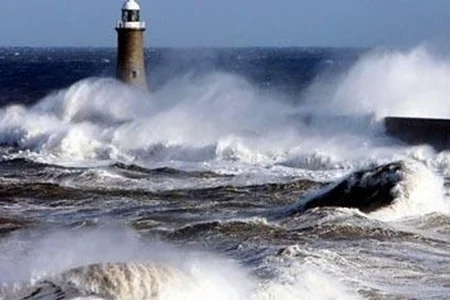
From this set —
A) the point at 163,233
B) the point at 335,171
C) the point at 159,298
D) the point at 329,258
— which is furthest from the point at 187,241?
the point at 335,171

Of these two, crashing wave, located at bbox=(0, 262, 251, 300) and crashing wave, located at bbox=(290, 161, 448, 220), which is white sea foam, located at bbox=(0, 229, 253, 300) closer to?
crashing wave, located at bbox=(0, 262, 251, 300)

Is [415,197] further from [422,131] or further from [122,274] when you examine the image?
[422,131]

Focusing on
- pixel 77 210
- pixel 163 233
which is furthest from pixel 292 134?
pixel 163 233

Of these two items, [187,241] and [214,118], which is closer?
[187,241]

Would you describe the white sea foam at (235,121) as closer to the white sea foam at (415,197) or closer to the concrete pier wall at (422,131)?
the concrete pier wall at (422,131)

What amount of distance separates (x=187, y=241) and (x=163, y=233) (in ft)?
2.67

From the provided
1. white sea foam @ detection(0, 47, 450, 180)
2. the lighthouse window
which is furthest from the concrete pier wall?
the lighthouse window

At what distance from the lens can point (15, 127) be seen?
3231cm

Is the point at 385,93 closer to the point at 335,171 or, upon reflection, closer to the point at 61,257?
the point at 335,171

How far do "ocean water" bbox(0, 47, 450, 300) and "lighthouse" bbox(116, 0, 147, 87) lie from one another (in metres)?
0.44

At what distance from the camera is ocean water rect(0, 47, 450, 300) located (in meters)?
10.5

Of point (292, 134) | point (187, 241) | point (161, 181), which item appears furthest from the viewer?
point (292, 134)

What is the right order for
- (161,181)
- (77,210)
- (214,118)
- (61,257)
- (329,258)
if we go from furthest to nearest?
(214,118)
(161,181)
(77,210)
(329,258)
(61,257)

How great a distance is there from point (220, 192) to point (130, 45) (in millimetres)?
15138
